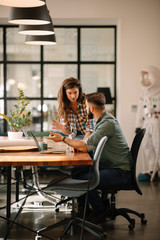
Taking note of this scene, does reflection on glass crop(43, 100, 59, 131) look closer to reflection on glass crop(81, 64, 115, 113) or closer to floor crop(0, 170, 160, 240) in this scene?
reflection on glass crop(81, 64, 115, 113)

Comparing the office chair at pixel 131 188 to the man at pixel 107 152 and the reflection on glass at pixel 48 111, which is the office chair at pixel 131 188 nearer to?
the man at pixel 107 152

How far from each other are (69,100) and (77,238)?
167 centimetres

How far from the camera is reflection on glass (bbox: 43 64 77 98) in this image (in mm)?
7871

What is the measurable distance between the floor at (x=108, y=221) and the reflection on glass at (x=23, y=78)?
255cm

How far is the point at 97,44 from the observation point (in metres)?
7.83

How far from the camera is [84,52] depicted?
25.7ft

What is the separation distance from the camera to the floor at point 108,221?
3.59m

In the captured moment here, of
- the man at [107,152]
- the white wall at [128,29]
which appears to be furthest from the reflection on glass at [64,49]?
the man at [107,152]

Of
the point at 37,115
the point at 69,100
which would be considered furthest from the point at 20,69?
the point at 69,100

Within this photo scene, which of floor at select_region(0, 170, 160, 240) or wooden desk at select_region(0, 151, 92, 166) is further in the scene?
floor at select_region(0, 170, 160, 240)

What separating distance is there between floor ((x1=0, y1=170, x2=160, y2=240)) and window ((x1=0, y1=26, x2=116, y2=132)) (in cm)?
245

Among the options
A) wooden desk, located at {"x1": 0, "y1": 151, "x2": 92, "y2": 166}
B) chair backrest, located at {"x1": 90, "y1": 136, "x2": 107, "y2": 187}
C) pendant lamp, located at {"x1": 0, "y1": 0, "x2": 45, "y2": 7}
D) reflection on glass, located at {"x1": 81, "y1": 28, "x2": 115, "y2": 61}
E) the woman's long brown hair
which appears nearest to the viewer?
wooden desk, located at {"x1": 0, "y1": 151, "x2": 92, "y2": 166}

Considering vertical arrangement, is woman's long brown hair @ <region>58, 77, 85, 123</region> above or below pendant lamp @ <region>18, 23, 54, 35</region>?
below

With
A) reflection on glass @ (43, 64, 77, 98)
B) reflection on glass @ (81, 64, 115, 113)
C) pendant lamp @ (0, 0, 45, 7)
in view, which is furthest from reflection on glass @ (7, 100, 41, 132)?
pendant lamp @ (0, 0, 45, 7)
